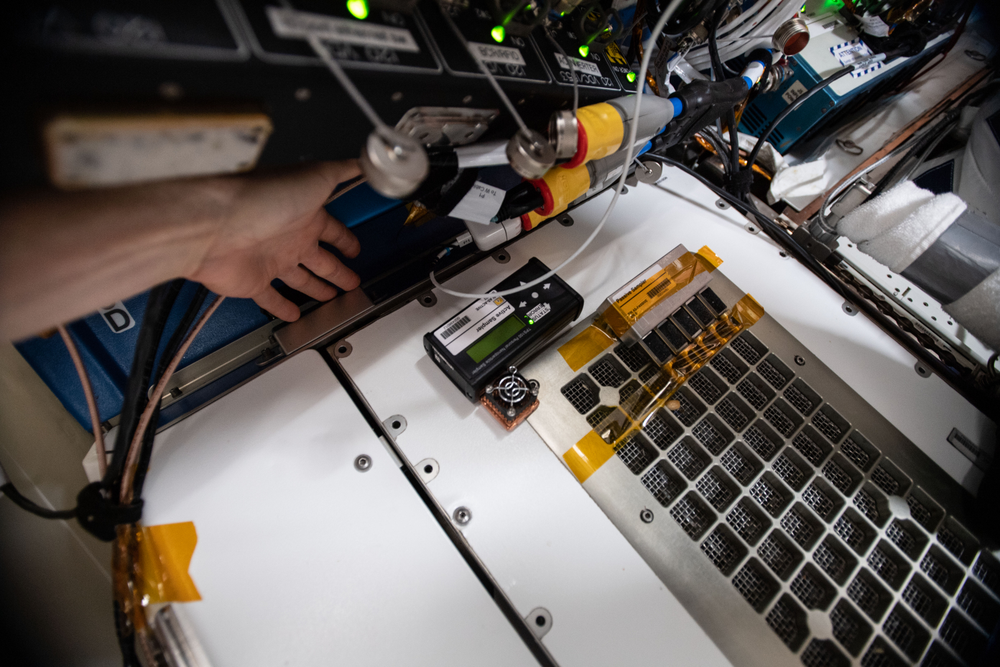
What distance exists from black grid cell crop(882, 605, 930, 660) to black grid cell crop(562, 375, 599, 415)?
1.82 feet

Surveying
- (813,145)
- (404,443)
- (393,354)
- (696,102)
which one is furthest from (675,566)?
(813,145)

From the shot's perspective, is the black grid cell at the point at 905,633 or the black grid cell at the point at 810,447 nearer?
the black grid cell at the point at 905,633

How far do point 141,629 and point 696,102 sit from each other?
4.31ft

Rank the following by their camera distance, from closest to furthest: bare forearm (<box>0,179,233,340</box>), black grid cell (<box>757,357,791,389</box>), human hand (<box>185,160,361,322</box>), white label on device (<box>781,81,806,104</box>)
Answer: bare forearm (<box>0,179,233,340</box>) < human hand (<box>185,160,361,322</box>) < black grid cell (<box>757,357,791,389</box>) < white label on device (<box>781,81,806,104</box>)

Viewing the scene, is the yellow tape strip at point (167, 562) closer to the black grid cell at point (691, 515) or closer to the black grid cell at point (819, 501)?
the black grid cell at point (691, 515)

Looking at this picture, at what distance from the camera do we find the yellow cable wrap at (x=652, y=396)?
758 millimetres

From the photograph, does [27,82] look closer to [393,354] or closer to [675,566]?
[393,354]

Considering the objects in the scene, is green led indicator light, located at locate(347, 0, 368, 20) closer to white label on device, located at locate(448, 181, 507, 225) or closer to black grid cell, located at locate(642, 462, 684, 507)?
white label on device, located at locate(448, 181, 507, 225)

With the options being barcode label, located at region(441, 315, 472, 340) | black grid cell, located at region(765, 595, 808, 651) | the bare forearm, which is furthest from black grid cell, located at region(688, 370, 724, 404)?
the bare forearm

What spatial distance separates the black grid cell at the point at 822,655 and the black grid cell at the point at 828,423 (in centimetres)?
34

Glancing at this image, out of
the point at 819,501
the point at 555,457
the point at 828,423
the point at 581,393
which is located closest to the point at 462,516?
the point at 555,457

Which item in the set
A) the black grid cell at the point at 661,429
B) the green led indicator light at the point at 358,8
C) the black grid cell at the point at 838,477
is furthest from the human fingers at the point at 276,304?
the black grid cell at the point at 838,477

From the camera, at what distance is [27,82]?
1.01 feet

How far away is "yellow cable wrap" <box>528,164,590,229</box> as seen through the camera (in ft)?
2.55
